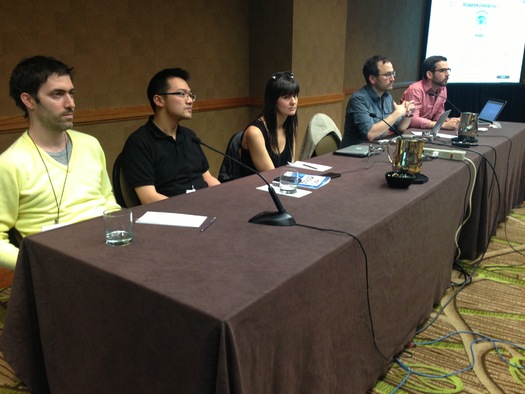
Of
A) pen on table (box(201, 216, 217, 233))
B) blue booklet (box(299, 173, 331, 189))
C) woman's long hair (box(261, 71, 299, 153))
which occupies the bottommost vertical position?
blue booklet (box(299, 173, 331, 189))

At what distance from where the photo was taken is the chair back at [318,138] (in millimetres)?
2873

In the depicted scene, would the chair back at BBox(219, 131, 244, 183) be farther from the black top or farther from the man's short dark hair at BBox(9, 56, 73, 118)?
the man's short dark hair at BBox(9, 56, 73, 118)

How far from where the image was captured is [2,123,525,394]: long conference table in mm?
978

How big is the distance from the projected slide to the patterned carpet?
3830mm

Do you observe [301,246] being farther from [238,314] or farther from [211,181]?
[211,181]

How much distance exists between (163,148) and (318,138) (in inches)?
41.8

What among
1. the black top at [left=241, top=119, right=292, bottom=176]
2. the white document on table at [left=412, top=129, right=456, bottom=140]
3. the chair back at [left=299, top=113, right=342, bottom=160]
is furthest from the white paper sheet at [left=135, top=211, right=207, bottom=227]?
the white document on table at [left=412, top=129, right=456, bottom=140]

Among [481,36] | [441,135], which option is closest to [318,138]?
[441,135]

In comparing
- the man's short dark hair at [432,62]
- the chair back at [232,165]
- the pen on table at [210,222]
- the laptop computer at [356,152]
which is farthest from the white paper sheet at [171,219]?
the man's short dark hair at [432,62]

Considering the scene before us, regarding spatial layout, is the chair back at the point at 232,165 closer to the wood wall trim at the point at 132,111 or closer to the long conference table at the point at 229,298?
the long conference table at the point at 229,298

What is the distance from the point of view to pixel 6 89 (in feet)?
8.60

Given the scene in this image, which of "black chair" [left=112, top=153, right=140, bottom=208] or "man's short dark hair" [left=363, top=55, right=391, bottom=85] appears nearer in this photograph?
"black chair" [left=112, top=153, right=140, bottom=208]

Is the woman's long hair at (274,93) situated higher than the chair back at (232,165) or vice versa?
the woman's long hair at (274,93)

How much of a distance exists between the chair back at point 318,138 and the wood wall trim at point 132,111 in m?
1.22
